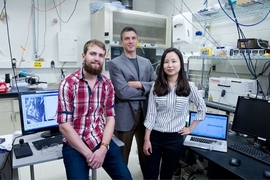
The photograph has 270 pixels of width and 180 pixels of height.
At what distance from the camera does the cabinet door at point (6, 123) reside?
2.93 meters

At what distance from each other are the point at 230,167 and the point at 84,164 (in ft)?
3.10

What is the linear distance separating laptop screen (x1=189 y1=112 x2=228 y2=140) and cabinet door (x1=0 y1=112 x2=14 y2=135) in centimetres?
259

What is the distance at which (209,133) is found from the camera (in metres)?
1.74

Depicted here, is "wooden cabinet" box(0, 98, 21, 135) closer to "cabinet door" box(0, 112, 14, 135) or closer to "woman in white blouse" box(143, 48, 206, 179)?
"cabinet door" box(0, 112, 14, 135)

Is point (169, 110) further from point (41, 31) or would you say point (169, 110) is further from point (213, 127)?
point (41, 31)

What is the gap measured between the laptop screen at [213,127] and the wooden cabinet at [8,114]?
8.25ft

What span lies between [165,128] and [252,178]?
616mm

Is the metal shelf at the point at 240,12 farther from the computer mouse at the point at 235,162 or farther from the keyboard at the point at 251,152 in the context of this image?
the computer mouse at the point at 235,162

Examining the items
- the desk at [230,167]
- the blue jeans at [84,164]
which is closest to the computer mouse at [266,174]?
the desk at [230,167]

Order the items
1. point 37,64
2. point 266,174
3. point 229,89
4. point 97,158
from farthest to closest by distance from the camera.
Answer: point 37,64
point 229,89
point 97,158
point 266,174

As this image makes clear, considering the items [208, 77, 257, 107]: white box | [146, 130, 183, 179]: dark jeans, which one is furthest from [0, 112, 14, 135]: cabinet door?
[208, 77, 257, 107]: white box

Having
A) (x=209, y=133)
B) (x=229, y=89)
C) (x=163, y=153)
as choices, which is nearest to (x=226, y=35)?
(x=229, y=89)

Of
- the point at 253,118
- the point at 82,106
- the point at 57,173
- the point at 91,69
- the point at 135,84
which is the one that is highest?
the point at 91,69

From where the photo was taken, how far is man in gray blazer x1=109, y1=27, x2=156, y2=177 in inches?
69.7
